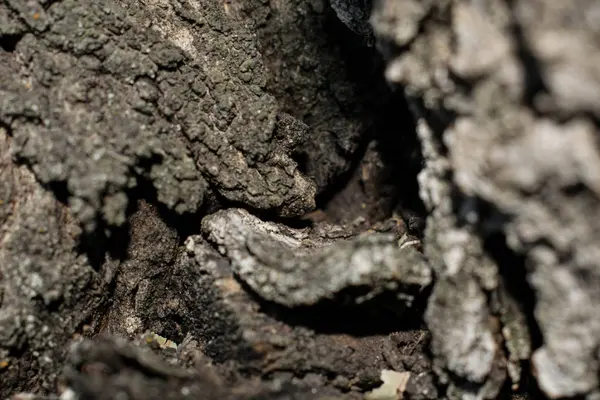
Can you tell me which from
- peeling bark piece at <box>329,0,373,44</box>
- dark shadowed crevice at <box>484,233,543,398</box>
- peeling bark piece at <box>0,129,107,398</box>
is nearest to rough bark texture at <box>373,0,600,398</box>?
dark shadowed crevice at <box>484,233,543,398</box>

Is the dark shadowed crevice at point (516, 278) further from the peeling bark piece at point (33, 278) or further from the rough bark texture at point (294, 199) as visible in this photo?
the peeling bark piece at point (33, 278)

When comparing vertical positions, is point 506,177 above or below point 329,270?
above

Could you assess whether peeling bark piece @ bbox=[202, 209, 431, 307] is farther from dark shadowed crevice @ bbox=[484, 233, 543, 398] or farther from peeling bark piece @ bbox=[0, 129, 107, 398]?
peeling bark piece @ bbox=[0, 129, 107, 398]

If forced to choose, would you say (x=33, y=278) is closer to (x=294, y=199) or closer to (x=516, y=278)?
(x=294, y=199)

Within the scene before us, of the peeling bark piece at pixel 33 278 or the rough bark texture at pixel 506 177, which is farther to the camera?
the peeling bark piece at pixel 33 278

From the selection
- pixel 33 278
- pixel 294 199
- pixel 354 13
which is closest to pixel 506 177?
pixel 294 199

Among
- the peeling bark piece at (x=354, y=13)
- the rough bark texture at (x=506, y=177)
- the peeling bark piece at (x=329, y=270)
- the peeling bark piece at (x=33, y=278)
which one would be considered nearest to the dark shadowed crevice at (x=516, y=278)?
the rough bark texture at (x=506, y=177)

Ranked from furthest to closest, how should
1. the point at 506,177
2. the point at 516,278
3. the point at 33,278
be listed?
1. the point at 33,278
2. the point at 516,278
3. the point at 506,177

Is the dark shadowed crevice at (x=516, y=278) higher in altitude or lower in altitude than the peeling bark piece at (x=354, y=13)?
lower

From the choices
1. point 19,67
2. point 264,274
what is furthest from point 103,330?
point 19,67
